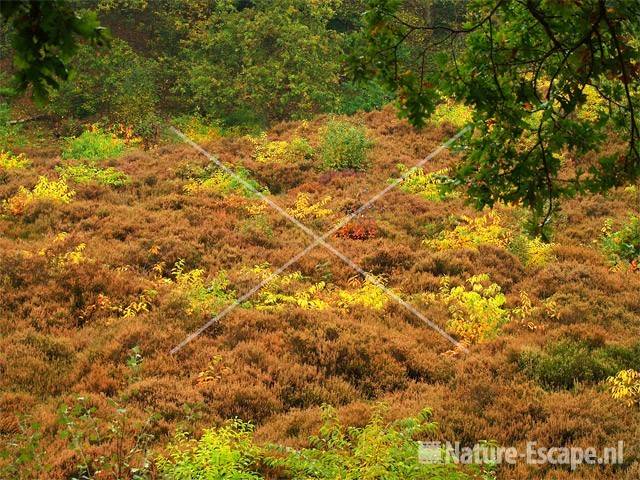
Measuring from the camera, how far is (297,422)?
716cm

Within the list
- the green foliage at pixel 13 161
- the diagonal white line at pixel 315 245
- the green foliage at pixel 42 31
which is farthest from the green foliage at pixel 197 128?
the green foliage at pixel 42 31

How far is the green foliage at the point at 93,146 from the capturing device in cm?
1969

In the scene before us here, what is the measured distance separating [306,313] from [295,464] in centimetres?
443

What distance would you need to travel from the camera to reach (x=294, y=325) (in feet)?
32.1

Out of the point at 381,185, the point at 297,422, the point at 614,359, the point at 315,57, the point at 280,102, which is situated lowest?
the point at 297,422

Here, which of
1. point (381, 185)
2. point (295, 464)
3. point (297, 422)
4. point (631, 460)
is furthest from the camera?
point (381, 185)

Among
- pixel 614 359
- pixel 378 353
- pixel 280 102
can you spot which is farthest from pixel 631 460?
pixel 280 102

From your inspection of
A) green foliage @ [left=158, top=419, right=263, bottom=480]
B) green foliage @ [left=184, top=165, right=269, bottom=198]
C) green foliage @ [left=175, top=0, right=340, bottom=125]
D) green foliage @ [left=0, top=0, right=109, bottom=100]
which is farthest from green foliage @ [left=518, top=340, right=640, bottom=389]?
green foliage @ [left=175, top=0, right=340, bottom=125]

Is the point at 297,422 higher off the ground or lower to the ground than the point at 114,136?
lower

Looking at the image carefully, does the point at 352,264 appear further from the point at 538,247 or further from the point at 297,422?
the point at 297,422

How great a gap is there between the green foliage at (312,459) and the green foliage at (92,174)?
11.6 metres

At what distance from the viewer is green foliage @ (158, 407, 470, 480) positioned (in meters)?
5.22

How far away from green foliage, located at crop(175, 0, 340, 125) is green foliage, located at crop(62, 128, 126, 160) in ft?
15.3

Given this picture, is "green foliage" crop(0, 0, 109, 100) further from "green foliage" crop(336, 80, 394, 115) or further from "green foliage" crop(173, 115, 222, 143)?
"green foliage" crop(336, 80, 394, 115)
